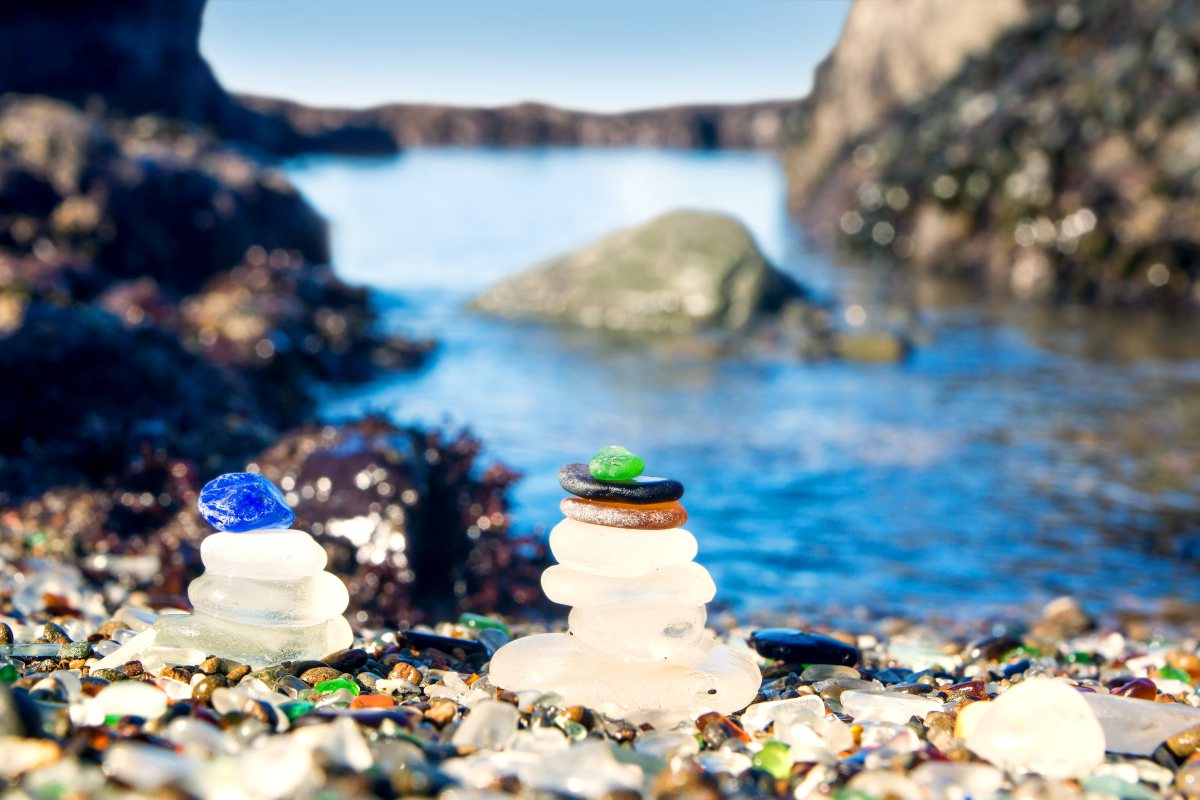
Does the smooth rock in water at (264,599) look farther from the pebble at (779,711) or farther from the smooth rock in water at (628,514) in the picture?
the pebble at (779,711)

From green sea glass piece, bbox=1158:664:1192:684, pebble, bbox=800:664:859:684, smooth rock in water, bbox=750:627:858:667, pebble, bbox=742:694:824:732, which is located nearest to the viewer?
pebble, bbox=742:694:824:732

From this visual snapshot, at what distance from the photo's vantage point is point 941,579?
20.0 ft

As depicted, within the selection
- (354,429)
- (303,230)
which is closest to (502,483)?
(354,429)

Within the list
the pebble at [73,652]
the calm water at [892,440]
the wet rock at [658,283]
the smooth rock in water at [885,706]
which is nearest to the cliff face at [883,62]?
the calm water at [892,440]

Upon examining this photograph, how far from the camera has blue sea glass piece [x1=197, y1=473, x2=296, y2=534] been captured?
9.20ft

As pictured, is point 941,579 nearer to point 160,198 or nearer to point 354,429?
point 354,429

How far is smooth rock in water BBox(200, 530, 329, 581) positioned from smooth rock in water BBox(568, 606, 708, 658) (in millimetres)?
744

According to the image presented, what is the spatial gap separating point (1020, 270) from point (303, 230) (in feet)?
40.5

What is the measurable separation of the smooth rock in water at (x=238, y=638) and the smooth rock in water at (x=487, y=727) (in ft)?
2.44

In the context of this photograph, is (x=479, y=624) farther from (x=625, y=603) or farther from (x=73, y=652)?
(x=73, y=652)

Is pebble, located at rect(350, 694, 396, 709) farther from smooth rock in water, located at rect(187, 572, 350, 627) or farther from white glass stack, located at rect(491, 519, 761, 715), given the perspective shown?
smooth rock in water, located at rect(187, 572, 350, 627)

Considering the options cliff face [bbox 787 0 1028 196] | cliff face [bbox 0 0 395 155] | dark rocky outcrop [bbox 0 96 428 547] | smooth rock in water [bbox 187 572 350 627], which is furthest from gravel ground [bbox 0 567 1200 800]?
cliff face [bbox 787 0 1028 196]

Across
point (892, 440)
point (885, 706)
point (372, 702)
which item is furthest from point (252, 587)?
point (892, 440)

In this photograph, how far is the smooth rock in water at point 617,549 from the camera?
269 cm
